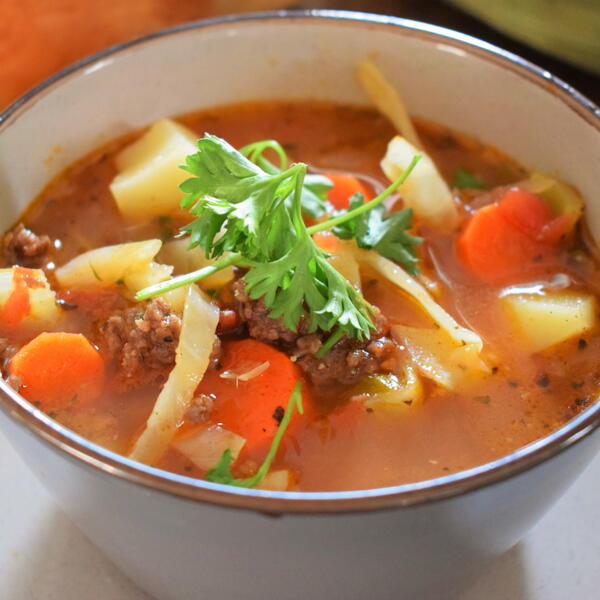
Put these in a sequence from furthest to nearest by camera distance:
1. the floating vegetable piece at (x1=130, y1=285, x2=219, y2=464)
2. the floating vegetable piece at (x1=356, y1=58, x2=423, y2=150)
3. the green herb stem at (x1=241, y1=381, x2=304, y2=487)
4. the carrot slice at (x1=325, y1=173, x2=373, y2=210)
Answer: the floating vegetable piece at (x1=356, y1=58, x2=423, y2=150) < the carrot slice at (x1=325, y1=173, x2=373, y2=210) < the floating vegetable piece at (x1=130, y1=285, x2=219, y2=464) < the green herb stem at (x1=241, y1=381, x2=304, y2=487)

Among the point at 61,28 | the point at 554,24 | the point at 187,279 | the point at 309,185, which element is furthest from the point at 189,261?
the point at 554,24

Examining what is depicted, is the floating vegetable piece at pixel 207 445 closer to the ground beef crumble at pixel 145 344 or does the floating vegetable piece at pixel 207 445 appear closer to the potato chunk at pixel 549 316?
the ground beef crumble at pixel 145 344

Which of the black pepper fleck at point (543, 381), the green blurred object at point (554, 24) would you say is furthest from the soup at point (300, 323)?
the green blurred object at point (554, 24)

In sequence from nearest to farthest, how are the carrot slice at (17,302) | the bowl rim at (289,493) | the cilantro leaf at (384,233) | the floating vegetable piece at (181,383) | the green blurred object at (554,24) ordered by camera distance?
the bowl rim at (289,493) < the floating vegetable piece at (181,383) < the carrot slice at (17,302) < the cilantro leaf at (384,233) < the green blurred object at (554,24)

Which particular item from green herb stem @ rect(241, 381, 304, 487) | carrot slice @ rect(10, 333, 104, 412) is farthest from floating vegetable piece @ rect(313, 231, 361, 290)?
carrot slice @ rect(10, 333, 104, 412)

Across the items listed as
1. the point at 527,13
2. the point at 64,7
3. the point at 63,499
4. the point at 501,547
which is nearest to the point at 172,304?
the point at 63,499

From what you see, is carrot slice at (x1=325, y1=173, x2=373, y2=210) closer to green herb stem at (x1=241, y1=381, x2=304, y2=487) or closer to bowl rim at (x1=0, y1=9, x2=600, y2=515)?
green herb stem at (x1=241, y1=381, x2=304, y2=487)
